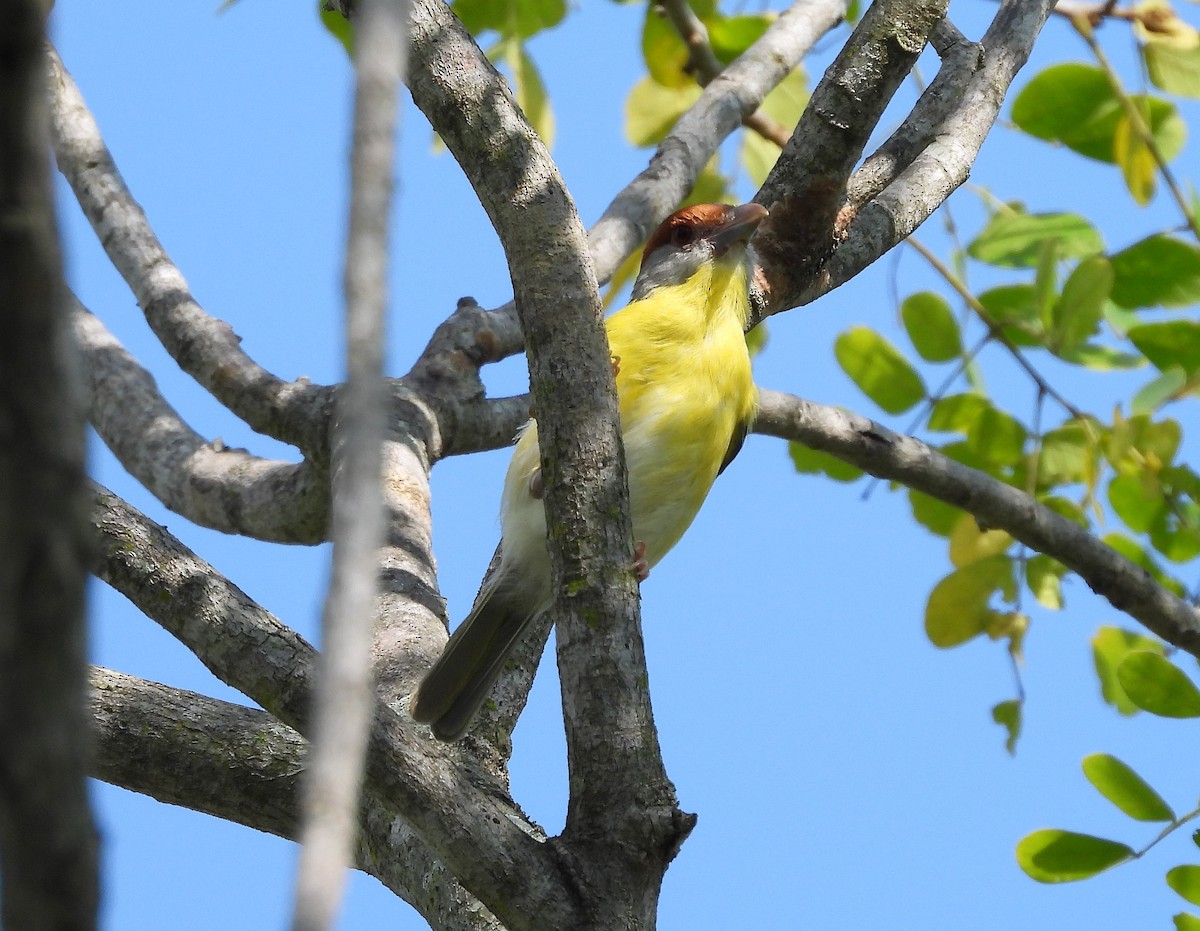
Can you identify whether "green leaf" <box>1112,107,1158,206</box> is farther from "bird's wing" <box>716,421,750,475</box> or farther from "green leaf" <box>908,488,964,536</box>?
"bird's wing" <box>716,421,750,475</box>

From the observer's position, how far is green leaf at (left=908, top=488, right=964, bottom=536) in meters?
4.64

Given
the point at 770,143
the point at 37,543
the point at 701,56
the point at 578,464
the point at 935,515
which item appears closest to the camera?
the point at 37,543

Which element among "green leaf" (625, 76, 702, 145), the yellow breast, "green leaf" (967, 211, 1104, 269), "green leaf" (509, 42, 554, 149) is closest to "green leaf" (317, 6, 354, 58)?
"green leaf" (509, 42, 554, 149)

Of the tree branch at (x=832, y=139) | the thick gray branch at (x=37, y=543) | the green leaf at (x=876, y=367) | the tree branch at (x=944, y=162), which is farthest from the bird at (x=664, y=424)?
the thick gray branch at (x=37, y=543)

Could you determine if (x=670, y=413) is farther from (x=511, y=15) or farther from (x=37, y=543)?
(x=37, y=543)

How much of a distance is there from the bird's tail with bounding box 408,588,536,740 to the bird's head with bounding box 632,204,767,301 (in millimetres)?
1255

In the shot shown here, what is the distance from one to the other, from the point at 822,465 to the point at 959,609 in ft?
2.23

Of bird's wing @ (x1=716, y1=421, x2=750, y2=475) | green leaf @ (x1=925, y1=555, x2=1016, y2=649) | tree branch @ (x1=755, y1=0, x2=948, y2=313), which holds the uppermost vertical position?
bird's wing @ (x1=716, y1=421, x2=750, y2=475)

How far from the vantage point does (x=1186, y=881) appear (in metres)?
3.14

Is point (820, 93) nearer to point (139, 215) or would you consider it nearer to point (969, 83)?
point (969, 83)

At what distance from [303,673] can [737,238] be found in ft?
7.73

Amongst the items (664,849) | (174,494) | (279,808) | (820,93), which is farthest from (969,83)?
(174,494)

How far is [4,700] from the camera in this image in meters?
0.84

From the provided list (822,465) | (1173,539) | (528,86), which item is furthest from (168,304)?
(1173,539)
